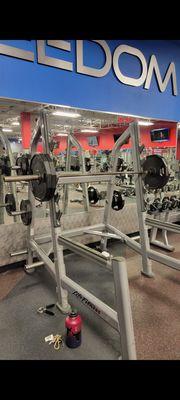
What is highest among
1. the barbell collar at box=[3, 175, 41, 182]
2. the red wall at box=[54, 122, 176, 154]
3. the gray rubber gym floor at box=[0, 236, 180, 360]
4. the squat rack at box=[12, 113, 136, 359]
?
the red wall at box=[54, 122, 176, 154]

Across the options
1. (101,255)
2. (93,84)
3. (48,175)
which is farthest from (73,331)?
(93,84)

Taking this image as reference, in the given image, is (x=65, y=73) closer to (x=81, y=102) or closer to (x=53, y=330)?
(x=81, y=102)

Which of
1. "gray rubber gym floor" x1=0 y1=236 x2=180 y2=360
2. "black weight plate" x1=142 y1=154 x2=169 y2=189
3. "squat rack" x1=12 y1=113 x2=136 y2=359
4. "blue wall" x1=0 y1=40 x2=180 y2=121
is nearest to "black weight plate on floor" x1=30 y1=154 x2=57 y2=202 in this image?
"squat rack" x1=12 y1=113 x2=136 y2=359

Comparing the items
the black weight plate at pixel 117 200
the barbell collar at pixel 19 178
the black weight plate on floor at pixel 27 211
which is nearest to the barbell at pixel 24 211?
the black weight plate on floor at pixel 27 211

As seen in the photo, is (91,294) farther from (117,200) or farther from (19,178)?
(117,200)

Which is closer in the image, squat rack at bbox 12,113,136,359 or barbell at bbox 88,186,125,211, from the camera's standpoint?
squat rack at bbox 12,113,136,359

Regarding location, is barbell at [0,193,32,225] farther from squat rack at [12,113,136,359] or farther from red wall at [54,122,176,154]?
red wall at [54,122,176,154]

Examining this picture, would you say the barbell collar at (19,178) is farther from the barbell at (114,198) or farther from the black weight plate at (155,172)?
the barbell at (114,198)

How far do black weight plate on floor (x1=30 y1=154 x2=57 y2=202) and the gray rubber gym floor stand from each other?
31.1 inches

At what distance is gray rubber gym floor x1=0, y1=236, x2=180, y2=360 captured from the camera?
5.05ft

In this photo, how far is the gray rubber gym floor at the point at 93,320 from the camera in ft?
5.05
